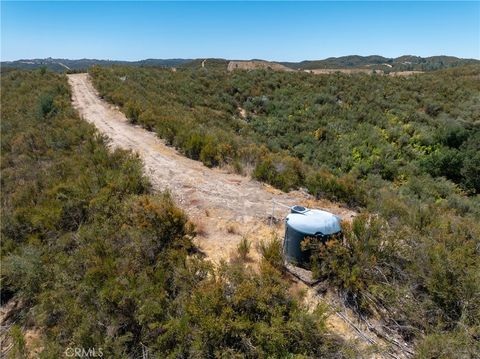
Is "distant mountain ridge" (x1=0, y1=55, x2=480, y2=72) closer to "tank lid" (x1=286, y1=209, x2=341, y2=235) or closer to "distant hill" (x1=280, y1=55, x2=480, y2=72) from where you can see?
"distant hill" (x1=280, y1=55, x2=480, y2=72)

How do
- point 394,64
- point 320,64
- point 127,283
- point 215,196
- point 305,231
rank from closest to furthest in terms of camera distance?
point 127,283 < point 305,231 < point 215,196 < point 394,64 < point 320,64

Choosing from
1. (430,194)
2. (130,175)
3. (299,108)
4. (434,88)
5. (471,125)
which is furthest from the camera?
(434,88)

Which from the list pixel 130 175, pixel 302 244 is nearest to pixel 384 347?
pixel 302 244

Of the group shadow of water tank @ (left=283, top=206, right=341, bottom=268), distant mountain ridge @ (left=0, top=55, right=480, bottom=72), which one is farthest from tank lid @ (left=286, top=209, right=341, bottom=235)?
distant mountain ridge @ (left=0, top=55, right=480, bottom=72)

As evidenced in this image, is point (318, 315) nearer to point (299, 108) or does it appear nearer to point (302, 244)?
point (302, 244)

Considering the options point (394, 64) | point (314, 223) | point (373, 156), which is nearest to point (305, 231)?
point (314, 223)

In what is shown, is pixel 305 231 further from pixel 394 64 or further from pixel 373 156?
pixel 394 64
